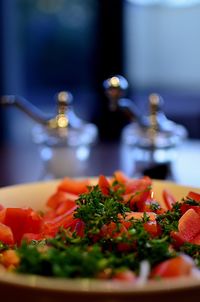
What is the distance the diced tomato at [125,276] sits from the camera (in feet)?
2.29

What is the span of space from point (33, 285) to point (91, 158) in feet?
4.68

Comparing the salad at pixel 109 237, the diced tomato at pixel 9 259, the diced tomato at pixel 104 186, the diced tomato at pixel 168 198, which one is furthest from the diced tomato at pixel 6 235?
the diced tomato at pixel 168 198

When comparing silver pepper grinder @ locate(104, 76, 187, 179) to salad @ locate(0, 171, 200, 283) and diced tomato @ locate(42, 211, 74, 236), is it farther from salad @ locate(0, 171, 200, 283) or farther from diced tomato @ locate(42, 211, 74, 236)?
diced tomato @ locate(42, 211, 74, 236)

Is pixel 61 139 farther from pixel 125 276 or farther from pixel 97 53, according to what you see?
pixel 97 53

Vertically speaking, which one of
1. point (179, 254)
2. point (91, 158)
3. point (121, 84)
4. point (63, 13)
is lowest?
point (91, 158)

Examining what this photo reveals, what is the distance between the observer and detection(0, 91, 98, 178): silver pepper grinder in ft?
5.70

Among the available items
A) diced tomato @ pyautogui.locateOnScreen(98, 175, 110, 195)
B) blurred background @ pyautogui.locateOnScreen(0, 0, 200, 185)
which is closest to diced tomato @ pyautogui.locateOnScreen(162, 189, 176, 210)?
diced tomato @ pyautogui.locateOnScreen(98, 175, 110, 195)

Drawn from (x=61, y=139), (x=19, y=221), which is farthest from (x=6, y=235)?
(x=61, y=139)

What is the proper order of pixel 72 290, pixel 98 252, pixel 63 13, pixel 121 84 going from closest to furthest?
1. pixel 72 290
2. pixel 98 252
3. pixel 121 84
4. pixel 63 13

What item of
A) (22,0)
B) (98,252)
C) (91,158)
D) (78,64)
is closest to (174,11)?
(78,64)

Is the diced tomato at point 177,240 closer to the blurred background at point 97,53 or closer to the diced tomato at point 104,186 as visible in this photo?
the diced tomato at point 104,186

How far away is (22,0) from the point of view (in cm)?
382

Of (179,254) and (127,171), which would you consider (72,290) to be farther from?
(127,171)

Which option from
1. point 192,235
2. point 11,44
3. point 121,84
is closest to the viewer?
point 192,235
